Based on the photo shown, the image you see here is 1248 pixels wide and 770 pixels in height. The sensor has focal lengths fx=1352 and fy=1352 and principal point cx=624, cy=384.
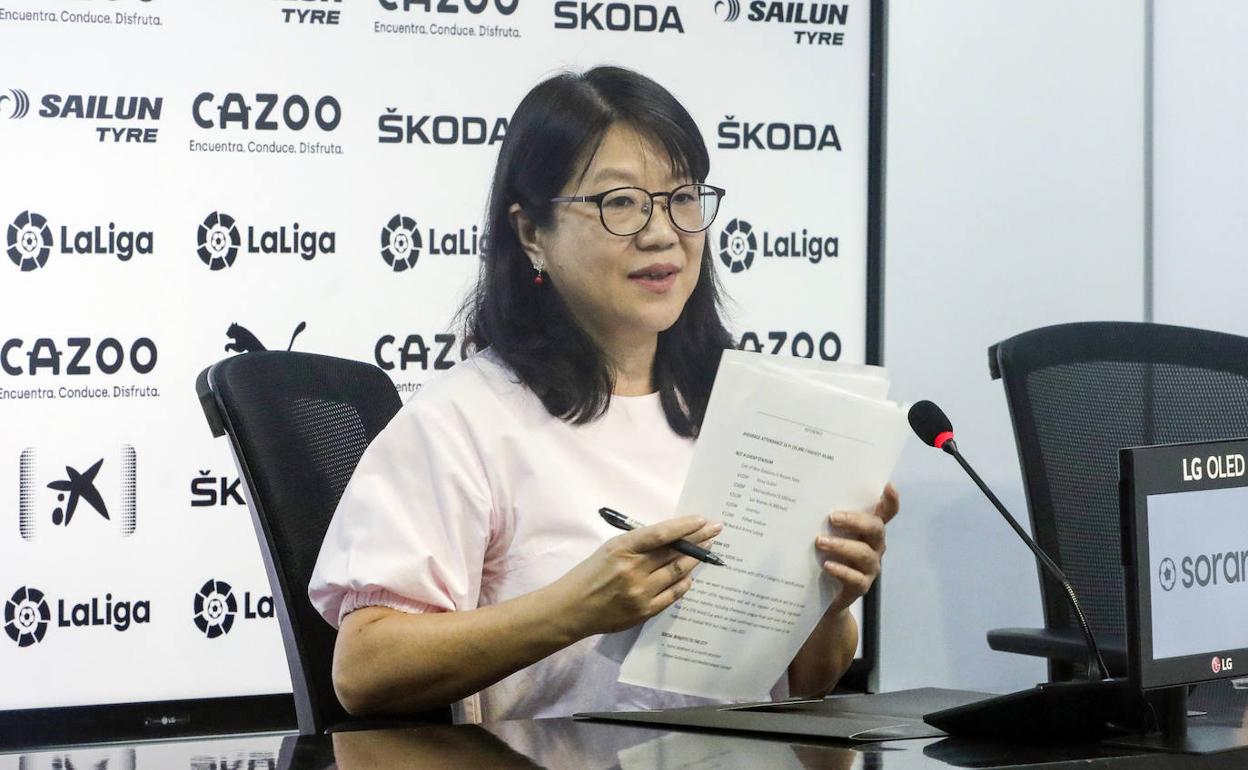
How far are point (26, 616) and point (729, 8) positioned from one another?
2.23 m

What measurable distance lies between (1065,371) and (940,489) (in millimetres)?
1316

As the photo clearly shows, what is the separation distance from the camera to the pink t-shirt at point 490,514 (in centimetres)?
151

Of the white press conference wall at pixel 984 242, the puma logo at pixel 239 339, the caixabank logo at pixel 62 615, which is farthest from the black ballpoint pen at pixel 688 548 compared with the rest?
the white press conference wall at pixel 984 242

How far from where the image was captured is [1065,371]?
2.27m

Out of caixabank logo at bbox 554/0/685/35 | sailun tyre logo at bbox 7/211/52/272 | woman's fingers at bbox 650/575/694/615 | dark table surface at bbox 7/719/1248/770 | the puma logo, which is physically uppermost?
caixabank logo at bbox 554/0/685/35

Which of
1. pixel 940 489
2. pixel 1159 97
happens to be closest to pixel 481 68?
pixel 940 489

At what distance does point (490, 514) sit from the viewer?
1596 millimetres

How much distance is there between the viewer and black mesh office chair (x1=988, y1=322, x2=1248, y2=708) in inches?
84.9

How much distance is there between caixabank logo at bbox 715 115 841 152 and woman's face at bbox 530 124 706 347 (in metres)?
1.77

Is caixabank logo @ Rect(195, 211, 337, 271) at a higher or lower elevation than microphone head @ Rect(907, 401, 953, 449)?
higher

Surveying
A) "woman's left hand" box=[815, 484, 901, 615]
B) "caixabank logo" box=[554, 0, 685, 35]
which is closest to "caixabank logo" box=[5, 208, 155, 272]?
"caixabank logo" box=[554, 0, 685, 35]

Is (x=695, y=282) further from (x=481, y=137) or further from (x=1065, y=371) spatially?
(x=481, y=137)

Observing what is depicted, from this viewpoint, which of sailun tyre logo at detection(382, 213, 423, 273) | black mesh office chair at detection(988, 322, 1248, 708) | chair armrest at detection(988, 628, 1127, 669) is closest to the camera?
chair armrest at detection(988, 628, 1127, 669)

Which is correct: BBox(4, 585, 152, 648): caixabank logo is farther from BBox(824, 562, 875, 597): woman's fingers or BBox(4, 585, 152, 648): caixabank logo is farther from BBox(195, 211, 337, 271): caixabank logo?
BBox(824, 562, 875, 597): woman's fingers
